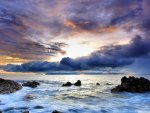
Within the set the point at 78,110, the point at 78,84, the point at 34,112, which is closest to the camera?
the point at 34,112

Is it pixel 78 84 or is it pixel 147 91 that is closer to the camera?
pixel 147 91

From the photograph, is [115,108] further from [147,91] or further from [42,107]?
[147,91]

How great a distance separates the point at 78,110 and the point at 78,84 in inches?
1549

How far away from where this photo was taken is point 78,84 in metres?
64.4

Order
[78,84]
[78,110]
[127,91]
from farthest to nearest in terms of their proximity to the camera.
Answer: [78,84] < [127,91] < [78,110]

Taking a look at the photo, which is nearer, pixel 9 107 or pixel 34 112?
pixel 34 112

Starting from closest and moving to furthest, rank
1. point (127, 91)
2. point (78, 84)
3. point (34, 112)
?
point (34, 112)
point (127, 91)
point (78, 84)

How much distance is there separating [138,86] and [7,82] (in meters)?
25.1

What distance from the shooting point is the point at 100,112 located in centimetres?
2441

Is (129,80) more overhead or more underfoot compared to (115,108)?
more overhead

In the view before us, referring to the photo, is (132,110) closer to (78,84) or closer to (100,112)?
(100,112)

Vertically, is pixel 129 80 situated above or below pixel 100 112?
above

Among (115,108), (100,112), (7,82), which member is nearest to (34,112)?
(100,112)

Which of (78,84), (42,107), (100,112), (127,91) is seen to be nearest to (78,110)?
(100,112)
